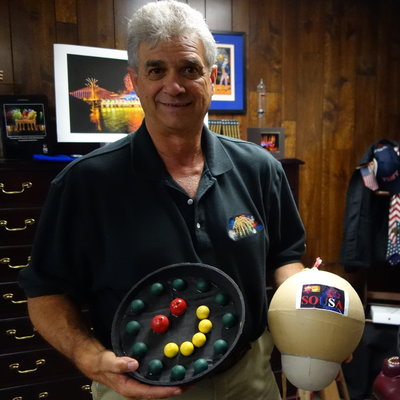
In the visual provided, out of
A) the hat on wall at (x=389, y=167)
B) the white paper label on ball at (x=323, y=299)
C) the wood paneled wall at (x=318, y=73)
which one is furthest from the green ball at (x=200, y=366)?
the hat on wall at (x=389, y=167)

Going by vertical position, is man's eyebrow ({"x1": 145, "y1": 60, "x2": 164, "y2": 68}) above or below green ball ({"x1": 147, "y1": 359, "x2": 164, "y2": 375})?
above

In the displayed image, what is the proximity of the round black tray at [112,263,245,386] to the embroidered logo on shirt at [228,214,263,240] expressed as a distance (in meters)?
0.19

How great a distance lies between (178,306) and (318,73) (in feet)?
7.62

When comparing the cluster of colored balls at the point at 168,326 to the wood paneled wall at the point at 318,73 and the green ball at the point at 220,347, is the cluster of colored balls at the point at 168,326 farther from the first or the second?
the wood paneled wall at the point at 318,73

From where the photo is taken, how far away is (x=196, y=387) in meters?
0.99

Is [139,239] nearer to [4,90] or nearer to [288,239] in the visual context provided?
[288,239]

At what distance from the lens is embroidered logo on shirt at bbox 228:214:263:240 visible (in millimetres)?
1015

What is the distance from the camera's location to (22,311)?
1917 millimetres

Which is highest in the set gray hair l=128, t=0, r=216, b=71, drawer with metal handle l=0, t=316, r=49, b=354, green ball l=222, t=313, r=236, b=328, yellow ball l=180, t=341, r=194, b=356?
gray hair l=128, t=0, r=216, b=71

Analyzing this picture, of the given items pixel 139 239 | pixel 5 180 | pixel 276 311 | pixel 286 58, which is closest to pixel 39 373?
pixel 5 180

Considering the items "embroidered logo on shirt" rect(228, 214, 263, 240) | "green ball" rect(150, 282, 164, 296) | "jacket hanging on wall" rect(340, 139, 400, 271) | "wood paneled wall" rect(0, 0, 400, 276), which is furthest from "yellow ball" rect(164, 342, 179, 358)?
"jacket hanging on wall" rect(340, 139, 400, 271)

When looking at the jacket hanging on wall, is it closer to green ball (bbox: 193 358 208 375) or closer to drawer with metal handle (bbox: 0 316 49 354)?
drawer with metal handle (bbox: 0 316 49 354)

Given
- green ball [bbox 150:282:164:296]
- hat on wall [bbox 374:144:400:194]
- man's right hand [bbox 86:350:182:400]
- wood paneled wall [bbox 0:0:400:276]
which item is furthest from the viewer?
wood paneled wall [bbox 0:0:400:276]

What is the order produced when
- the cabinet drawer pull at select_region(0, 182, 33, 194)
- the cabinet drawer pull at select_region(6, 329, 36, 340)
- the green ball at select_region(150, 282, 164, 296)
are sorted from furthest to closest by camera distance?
the cabinet drawer pull at select_region(6, 329, 36, 340) → the cabinet drawer pull at select_region(0, 182, 33, 194) → the green ball at select_region(150, 282, 164, 296)
